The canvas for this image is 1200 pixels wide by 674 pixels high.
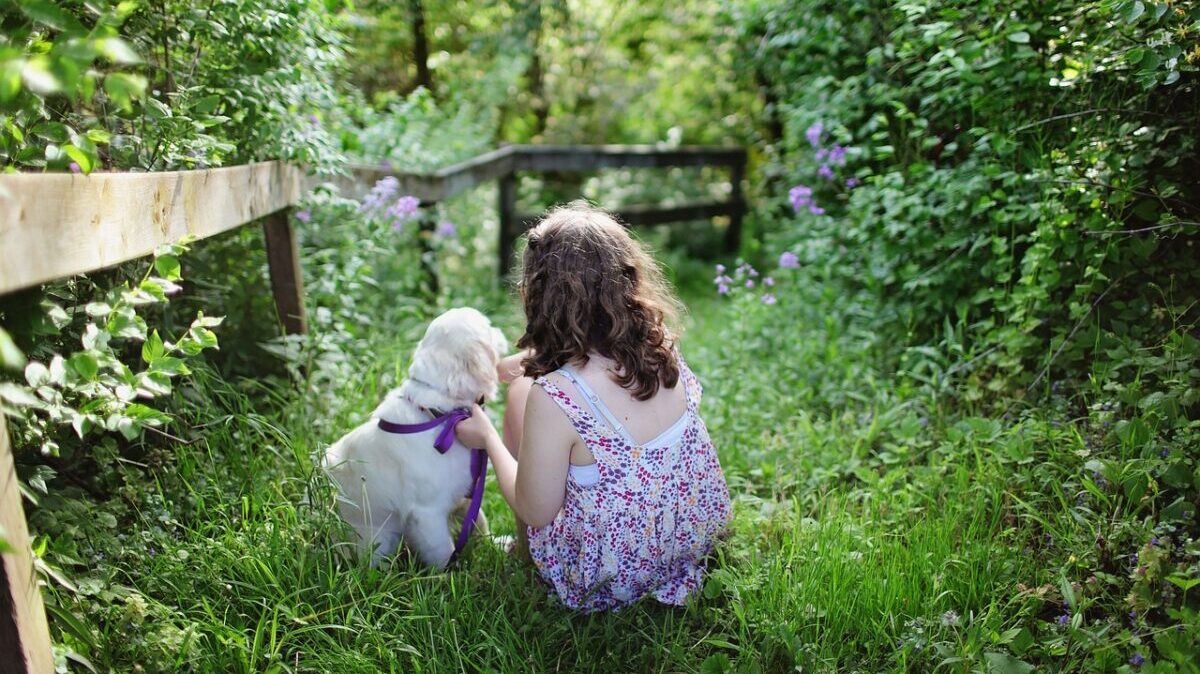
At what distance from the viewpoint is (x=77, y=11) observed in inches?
78.7

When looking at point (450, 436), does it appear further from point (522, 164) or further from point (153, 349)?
point (522, 164)

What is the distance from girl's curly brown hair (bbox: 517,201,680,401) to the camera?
227 centimetres

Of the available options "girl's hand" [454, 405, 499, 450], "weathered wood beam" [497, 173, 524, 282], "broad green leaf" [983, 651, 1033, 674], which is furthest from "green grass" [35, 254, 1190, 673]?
"weathered wood beam" [497, 173, 524, 282]

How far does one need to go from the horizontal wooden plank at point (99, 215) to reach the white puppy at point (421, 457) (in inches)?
27.6

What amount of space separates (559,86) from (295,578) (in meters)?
8.47

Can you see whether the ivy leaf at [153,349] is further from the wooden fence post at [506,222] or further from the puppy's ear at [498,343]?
the wooden fence post at [506,222]

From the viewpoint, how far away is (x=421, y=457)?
251 centimetres

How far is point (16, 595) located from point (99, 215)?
0.70 m

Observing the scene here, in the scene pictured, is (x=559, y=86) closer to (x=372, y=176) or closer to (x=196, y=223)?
(x=372, y=176)

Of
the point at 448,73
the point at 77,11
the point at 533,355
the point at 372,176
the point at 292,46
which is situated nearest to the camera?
the point at 77,11

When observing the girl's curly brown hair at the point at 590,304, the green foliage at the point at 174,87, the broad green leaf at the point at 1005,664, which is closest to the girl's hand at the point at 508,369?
the girl's curly brown hair at the point at 590,304

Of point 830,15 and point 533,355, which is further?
point 830,15

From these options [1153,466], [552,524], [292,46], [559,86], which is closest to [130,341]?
[292,46]

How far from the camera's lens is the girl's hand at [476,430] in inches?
97.5
